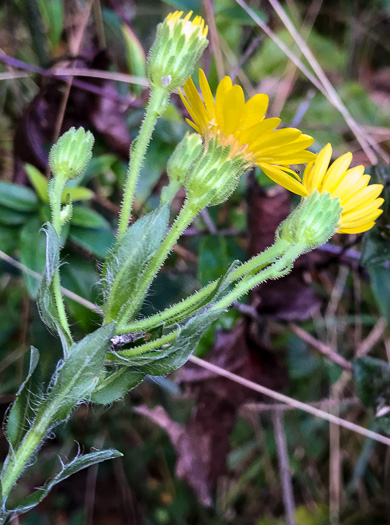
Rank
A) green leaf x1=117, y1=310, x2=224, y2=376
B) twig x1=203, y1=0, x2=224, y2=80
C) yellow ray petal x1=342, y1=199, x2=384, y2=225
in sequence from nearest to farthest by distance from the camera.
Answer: green leaf x1=117, y1=310, x2=224, y2=376
yellow ray petal x1=342, y1=199, x2=384, y2=225
twig x1=203, y1=0, x2=224, y2=80

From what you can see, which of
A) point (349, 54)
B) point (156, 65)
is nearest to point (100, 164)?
point (156, 65)

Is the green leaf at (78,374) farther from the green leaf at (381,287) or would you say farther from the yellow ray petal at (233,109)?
the green leaf at (381,287)

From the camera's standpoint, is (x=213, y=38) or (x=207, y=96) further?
(x=213, y=38)

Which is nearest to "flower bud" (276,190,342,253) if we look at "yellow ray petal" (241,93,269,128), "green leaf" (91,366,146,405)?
"yellow ray petal" (241,93,269,128)

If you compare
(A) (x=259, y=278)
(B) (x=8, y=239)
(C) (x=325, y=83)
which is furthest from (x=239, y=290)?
(C) (x=325, y=83)

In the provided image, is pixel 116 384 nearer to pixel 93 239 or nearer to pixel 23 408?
pixel 23 408

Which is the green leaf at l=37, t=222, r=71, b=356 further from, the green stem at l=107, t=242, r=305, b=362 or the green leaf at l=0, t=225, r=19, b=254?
the green leaf at l=0, t=225, r=19, b=254
